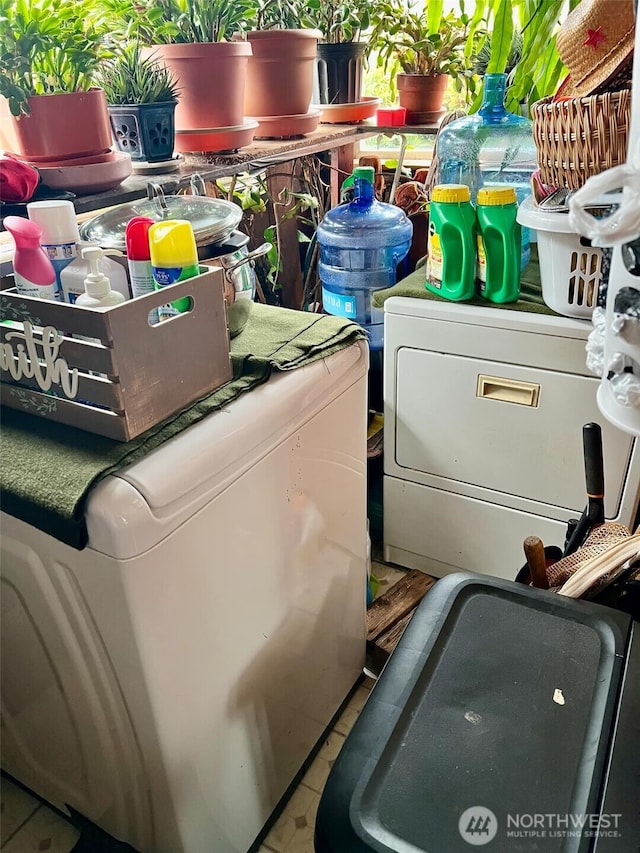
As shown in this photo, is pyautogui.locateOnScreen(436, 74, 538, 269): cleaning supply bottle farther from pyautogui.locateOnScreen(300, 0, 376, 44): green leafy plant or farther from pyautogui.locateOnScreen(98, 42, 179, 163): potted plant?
pyautogui.locateOnScreen(98, 42, 179, 163): potted plant

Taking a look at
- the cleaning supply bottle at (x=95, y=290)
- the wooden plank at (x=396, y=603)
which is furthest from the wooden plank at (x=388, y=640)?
the cleaning supply bottle at (x=95, y=290)

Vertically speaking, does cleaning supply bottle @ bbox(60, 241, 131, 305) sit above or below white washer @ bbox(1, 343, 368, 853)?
above

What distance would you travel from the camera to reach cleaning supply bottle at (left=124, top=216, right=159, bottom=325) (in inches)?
31.1

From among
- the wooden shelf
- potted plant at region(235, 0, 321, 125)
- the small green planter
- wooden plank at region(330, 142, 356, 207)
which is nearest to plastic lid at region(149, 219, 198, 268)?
the wooden shelf

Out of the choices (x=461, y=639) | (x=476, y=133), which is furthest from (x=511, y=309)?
(x=461, y=639)

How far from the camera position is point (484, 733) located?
0.69m

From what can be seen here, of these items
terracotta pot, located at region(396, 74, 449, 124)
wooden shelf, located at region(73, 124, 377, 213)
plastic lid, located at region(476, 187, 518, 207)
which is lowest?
plastic lid, located at region(476, 187, 518, 207)

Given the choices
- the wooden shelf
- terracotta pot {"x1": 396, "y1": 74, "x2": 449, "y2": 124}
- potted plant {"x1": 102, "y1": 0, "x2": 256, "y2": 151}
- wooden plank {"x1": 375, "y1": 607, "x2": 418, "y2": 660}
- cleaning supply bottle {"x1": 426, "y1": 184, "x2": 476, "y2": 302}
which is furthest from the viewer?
terracotta pot {"x1": 396, "y1": 74, "x2": 449, "y2": 124}

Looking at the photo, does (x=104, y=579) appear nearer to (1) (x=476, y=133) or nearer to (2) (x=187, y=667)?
(2) (x=187, y=667)

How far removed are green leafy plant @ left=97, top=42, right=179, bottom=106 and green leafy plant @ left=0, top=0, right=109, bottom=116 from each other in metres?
0.07

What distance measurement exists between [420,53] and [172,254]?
1426mm

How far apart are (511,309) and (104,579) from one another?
96 cm

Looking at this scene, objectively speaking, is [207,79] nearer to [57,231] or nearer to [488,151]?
[57,231]

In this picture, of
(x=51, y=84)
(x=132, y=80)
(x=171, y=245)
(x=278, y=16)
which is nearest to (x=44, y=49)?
(x=51, y=84)
